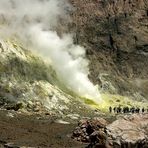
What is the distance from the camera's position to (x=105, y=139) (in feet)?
109

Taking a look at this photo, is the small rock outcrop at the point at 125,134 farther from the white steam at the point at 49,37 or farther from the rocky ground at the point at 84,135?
the white steam at the point at 49,37

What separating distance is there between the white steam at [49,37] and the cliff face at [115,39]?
18.9ft

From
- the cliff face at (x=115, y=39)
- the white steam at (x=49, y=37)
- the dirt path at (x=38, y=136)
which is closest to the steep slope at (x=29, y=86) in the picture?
the white steam at (x=49, y=37)

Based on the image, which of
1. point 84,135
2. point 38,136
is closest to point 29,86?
point 38,136

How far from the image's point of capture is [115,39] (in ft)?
498

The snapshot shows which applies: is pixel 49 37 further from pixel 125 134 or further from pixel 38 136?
pixel 125 134

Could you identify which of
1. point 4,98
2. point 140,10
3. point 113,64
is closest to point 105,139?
point 4,98

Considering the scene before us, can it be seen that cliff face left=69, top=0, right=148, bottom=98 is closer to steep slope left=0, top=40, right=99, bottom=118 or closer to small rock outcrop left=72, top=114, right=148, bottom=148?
steep slope left=0, top=40, right=99, bottom=118

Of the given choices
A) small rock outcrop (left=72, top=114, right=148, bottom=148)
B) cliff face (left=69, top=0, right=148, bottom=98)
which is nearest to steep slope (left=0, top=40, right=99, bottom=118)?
cliff face (left=69, top=0, right=148, bottom=98)

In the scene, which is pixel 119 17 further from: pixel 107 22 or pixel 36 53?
pixel 36 53

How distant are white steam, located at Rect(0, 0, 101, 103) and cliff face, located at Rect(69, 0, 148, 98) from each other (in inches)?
226

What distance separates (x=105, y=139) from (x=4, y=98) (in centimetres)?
5478

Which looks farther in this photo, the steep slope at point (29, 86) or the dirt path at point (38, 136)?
the steep slope at point (29, 86)

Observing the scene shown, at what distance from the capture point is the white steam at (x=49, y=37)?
123625 millimetres
